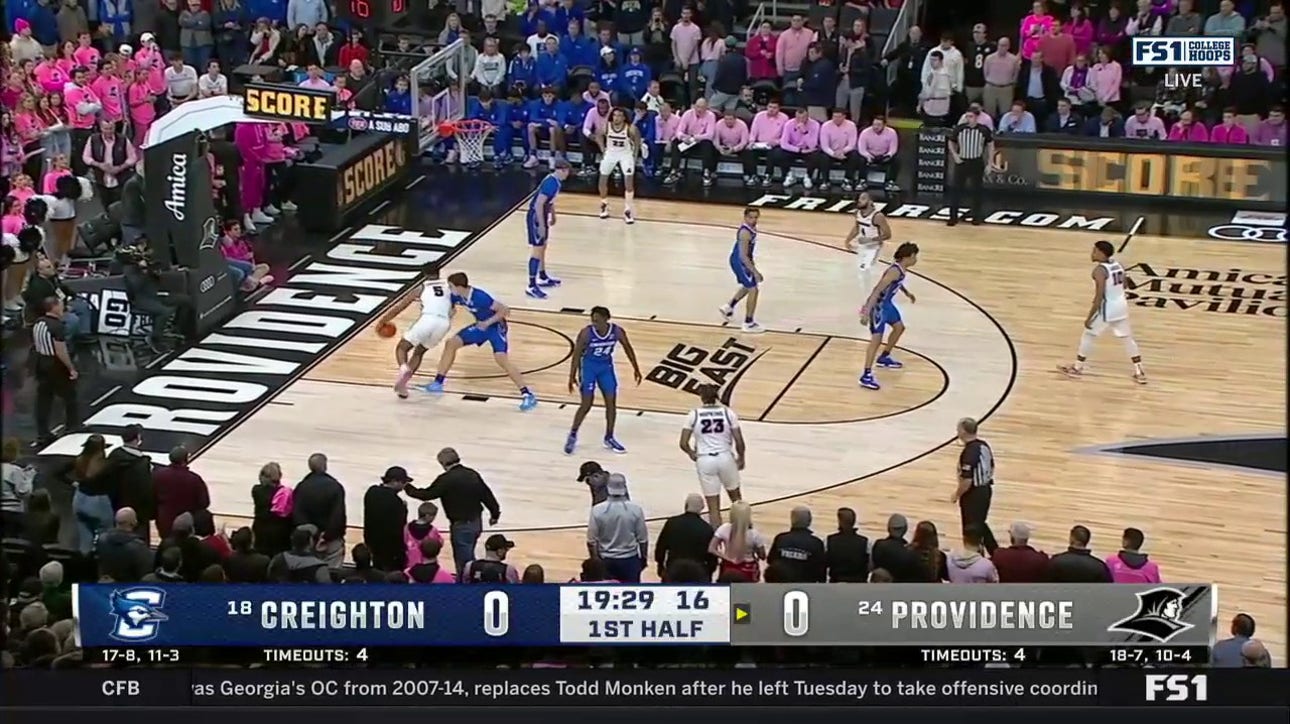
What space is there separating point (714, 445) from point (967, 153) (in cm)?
1070

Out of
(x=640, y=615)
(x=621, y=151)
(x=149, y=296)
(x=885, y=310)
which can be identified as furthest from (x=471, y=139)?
(x=640, y=615)

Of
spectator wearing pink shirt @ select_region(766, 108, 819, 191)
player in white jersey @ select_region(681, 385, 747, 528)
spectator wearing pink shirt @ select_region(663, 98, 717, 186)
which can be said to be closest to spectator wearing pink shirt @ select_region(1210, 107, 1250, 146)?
spectator wearing pink shirt @ select_region(766, 108, 819, 191)

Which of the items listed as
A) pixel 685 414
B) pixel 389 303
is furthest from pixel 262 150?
pixel 685 414

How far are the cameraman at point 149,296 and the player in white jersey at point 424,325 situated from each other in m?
2.62

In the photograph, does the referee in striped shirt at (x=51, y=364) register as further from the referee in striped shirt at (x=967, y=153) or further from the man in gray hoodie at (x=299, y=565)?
the referee in striped shirt at (x=967, y=153)

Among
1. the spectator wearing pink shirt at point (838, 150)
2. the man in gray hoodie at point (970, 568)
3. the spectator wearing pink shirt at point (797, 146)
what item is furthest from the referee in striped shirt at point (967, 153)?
the man in gray hoodie at point (970, 568)

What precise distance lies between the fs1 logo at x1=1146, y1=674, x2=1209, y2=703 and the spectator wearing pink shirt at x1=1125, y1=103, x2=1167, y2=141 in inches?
676

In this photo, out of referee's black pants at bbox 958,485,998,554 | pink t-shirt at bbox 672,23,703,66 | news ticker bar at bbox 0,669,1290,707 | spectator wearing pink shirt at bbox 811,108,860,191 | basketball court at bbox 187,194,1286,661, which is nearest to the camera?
news ticker bar at bbox 0,669,1290,707

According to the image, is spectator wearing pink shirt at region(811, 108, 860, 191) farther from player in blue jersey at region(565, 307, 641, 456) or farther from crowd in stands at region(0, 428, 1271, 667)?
crowd in stands at region(0, 428, 1271, 667)

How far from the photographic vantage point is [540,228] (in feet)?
78.2

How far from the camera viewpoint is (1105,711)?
477 inches

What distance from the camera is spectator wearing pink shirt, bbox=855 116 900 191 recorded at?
28.8 meters

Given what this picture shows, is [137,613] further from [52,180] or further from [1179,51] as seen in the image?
[1179,51]

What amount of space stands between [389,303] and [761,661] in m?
11.5
